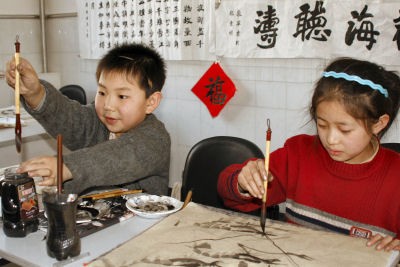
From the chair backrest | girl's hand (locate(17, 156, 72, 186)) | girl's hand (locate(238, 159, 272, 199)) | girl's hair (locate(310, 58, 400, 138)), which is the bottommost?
the chair backrest

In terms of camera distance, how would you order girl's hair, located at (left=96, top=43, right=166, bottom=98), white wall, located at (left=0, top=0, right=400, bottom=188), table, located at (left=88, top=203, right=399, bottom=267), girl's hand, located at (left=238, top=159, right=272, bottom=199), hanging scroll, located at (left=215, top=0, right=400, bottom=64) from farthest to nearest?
white wall, located at (left=0, top=0, right=400, bottom=188) → hanging scroll, located at (left=215, top=0, right=400, bottom=64) → girl's hair, located at (left=96, top=43, right=166, bottom=98) → girl's hand, located at (left=238, top=159, right=272, bottom=199) → table, located at (left=88, top=203, right=399, bottom=267)

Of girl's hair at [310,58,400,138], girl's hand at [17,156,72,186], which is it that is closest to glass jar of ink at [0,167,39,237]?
girl's hand at [17,156,72,186]

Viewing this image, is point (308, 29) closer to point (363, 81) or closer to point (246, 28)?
point (246, 28)

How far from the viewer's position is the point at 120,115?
5.34ft

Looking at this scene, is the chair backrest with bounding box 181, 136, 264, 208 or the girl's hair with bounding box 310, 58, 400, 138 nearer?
the girl's hair with bounding box 310, 58, 400, 138

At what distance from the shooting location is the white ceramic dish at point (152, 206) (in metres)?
1.33

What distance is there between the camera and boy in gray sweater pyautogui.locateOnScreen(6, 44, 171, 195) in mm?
1461

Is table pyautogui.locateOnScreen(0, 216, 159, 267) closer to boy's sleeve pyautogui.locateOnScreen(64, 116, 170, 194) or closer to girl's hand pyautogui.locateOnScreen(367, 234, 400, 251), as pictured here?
boy's sleeve pyautogui.locateOnScreen(64, 116, 170, 194)

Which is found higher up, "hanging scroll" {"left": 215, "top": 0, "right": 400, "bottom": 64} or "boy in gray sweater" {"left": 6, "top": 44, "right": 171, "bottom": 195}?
"hanging scroll" {"left": 215, "top": 0, "right": 400, "bottom": 64}

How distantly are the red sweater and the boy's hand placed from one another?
725 mm

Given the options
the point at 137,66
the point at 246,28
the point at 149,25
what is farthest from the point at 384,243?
the point at 149,25

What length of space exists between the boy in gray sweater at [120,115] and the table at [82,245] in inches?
7.3

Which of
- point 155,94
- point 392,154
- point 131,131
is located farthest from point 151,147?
point 392,154

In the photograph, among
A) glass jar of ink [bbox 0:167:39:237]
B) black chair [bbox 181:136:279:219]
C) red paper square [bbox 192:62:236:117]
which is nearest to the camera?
glass jar of ink [bbox 0:167:39:237]
